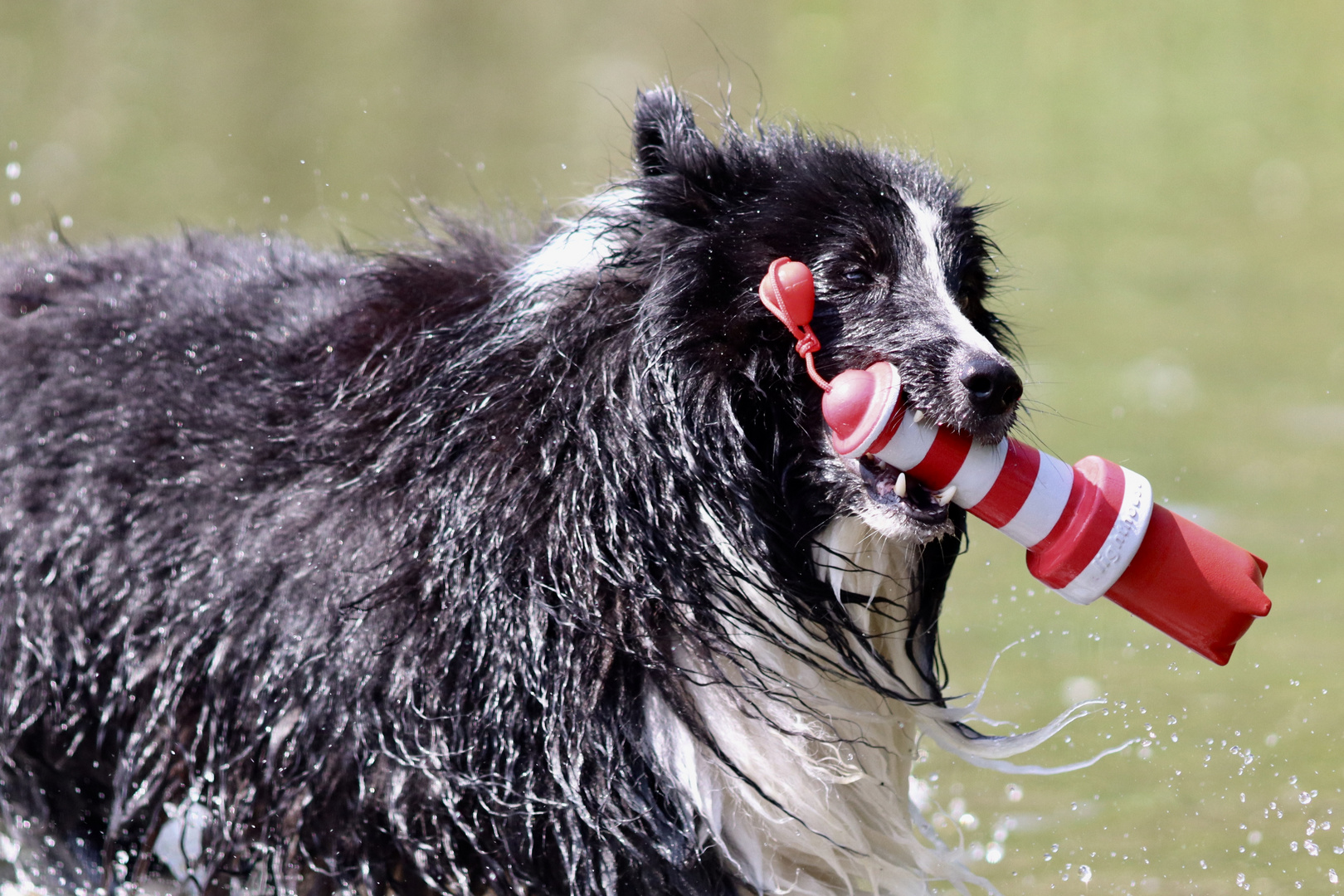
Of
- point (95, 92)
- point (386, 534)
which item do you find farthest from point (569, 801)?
point (95, 92)

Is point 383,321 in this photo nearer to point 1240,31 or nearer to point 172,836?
point 172,836

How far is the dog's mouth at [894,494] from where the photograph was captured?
332 cm

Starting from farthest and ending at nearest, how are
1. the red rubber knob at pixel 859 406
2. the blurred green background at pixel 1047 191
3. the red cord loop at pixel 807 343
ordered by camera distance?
1. the blurred green background at pixel 1047 191
2. the red cord loop at pixel 807 343
3. the red rubber knob at pixel 859 406

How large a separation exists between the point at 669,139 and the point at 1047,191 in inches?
361

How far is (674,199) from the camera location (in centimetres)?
350

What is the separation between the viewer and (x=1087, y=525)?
3352 millimetres

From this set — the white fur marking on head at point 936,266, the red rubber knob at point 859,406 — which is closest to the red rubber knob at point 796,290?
the red rubber knob at point 859,406

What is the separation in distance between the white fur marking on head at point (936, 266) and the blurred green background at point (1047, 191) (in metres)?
0.52

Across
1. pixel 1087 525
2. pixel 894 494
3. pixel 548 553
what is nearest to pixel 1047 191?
pixel 1087 525

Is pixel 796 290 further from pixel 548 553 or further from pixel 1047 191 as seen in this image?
pixel 1047 191

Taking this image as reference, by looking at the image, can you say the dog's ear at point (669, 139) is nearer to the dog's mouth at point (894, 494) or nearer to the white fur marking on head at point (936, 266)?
the white fur marking on head at point (936, 266)

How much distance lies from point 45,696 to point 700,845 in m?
1.84

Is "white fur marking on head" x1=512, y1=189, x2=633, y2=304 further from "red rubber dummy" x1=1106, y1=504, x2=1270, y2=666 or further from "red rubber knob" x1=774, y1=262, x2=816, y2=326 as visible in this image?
"red rubber dummy" x1=1106, y1=504, x2=1270, y2=666

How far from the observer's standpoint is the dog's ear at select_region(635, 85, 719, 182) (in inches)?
137
